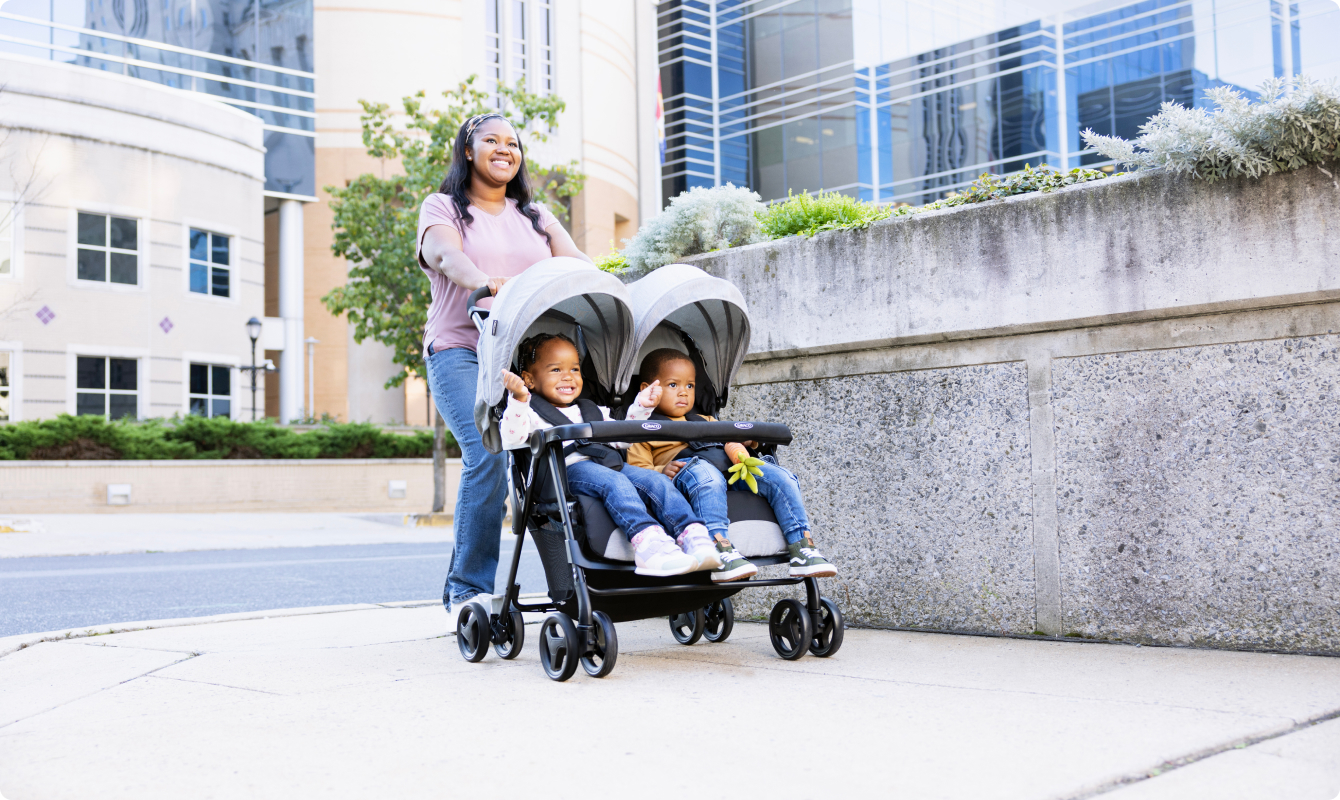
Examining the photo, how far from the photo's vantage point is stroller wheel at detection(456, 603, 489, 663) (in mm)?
3873

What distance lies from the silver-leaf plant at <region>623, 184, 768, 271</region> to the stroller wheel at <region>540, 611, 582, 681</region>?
2.30 m

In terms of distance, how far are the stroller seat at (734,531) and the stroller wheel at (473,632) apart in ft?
1.99

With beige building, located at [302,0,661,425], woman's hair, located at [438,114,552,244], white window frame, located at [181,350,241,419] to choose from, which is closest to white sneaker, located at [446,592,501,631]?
woman's hair, located at [438,114,552,244]

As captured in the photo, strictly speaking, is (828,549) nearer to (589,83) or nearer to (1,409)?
(1,409)

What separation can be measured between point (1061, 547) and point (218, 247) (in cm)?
2763

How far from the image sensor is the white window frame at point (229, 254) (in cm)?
2683

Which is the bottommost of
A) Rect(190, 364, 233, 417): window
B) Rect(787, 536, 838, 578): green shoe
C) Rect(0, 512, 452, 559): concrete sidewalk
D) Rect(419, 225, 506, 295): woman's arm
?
Rect(0, 512, 452, 559): concrete sidewalk

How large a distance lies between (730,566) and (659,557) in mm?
249

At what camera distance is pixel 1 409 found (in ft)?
79.7

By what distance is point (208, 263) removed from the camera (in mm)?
27672

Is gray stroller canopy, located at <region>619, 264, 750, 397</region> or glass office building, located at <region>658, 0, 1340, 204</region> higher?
glass office building, located at <region>658, 0, 1340, 204</region>

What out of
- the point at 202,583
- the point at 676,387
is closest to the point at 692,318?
the point at 676,387

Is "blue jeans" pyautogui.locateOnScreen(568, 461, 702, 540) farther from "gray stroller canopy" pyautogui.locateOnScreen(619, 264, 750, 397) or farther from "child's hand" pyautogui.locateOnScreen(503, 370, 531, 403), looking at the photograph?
"gray stroller canopy" pyautogui.locateOnScreen(619, 264, 750, 397)

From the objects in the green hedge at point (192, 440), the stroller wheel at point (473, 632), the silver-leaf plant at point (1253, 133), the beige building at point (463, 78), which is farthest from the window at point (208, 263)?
the silver-leaf plant at point (1253, 133)
